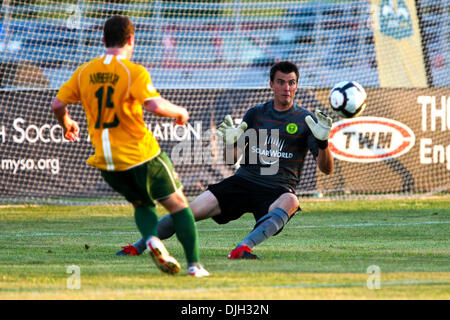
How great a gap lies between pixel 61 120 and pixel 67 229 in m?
4.53

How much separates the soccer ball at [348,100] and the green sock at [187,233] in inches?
104

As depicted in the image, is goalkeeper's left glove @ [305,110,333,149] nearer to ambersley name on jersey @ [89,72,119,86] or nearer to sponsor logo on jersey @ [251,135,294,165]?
sponsor logo on jersey @ [251,135,294,165]

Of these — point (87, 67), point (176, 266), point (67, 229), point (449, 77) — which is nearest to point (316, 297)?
point (176, 266)

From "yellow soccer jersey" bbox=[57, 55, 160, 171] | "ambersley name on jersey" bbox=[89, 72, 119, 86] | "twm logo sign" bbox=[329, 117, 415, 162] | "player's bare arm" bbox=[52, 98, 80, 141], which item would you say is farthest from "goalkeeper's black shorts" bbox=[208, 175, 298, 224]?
"twm logo sign" bbox=[329, 117, 415, 162]

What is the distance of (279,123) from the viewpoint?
28.6ft

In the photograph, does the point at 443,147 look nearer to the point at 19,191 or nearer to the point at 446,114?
the point at 446,114

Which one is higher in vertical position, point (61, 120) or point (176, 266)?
point (61, 120)

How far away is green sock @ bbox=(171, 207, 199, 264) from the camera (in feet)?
21.5

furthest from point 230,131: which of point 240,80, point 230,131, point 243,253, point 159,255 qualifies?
point 240,80

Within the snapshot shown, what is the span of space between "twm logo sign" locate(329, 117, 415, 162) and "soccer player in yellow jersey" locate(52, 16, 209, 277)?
9066mm

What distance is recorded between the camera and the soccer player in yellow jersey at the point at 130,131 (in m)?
6.40

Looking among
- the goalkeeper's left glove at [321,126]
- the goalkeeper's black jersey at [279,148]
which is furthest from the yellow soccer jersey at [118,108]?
the goalkeeper's black jersey at [279,148]

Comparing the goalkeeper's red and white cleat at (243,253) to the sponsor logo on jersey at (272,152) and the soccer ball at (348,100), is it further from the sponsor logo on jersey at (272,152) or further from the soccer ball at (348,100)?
the soccer ball at (348,100)
